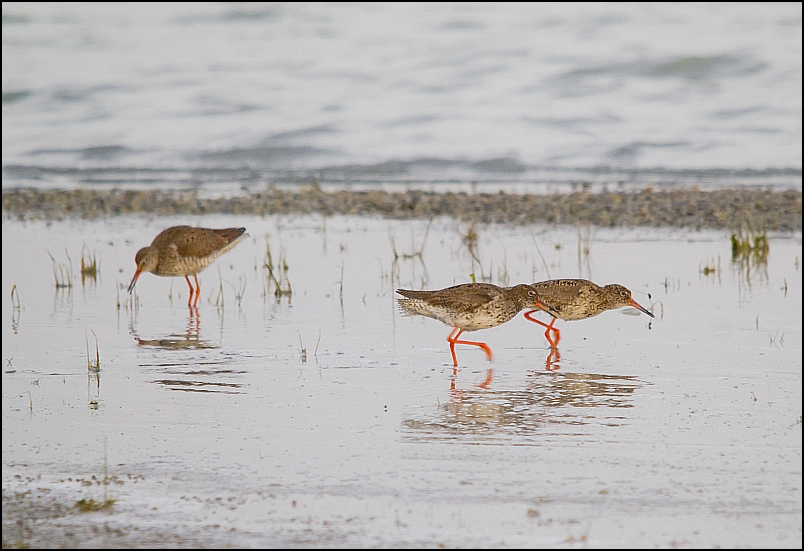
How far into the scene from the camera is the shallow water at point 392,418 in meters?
4.01

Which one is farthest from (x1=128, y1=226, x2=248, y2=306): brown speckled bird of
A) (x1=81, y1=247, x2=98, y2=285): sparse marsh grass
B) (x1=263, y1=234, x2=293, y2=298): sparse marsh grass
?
(x1=263, y1=234, x2=293, y2=298): sparse marsh grass

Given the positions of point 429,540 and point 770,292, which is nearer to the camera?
point 429,540

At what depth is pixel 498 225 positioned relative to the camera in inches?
540

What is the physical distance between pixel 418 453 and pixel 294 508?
2.72ft

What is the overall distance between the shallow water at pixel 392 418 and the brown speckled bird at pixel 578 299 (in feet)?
0.53

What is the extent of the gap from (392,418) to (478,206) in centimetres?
988

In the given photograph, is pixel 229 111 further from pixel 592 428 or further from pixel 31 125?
pixel 592 428

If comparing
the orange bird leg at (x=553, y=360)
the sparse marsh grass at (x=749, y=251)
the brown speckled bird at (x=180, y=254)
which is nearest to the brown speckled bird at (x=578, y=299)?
the orange bird leg at (x=553, y=360)

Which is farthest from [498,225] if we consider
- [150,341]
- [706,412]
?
[706,412]

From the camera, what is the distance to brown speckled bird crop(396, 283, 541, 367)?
710 cm

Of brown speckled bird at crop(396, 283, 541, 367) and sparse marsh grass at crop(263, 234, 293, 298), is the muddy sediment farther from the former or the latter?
brown speckled bird at crop(396, 283, 541, 367)

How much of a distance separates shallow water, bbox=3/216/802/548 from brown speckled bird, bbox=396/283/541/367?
0.20 metres

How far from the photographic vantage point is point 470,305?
→ 279 inches

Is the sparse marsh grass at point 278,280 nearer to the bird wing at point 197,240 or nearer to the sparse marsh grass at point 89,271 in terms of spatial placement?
the bird wing at point 197,240
